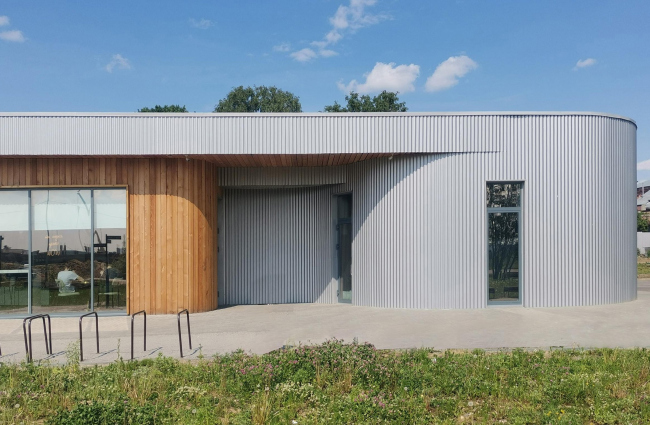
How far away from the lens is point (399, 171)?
40.3 ft

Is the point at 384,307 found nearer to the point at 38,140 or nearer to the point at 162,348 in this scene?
the point at 162,348

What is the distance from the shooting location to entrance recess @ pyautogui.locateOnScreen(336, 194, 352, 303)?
44.2 ft

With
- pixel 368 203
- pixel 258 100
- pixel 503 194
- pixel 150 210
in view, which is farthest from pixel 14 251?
pixel 258 100

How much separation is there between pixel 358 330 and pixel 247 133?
4948 millimetres

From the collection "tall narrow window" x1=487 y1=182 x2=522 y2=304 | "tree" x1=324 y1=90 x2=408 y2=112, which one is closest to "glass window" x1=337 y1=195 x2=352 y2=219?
"tall narrow window" x1=487 y1=182 x2=522 y2=304

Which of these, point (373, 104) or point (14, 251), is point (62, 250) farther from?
point (373, 104)

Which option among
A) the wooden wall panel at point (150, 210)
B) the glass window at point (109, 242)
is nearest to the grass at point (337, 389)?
the wooden wall panel at point (150, 210)

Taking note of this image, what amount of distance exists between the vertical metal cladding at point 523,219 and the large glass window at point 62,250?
252 inches

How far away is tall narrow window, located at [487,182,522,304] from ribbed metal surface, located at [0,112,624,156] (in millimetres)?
1130

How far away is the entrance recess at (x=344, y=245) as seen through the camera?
44.2ft

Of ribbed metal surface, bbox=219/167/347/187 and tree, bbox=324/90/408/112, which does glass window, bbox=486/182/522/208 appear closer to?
ribbed metal surface, bbox=219/167/347/187

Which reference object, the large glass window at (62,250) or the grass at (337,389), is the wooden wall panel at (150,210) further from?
the grass at (337,389)

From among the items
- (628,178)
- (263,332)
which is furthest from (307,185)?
(628,178)

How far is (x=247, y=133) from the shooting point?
1139 cm
